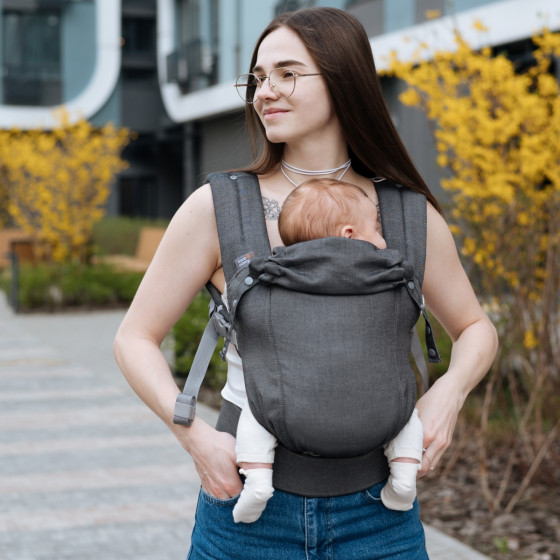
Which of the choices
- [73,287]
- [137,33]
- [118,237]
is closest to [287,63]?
[73,287]

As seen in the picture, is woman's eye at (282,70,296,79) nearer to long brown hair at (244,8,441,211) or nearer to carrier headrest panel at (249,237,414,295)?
long brown hair at (244,8,441,211)

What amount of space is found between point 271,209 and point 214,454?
0.50 metres

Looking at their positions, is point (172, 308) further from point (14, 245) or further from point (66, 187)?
point (14, 245)

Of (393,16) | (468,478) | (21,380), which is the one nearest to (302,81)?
(468,478)

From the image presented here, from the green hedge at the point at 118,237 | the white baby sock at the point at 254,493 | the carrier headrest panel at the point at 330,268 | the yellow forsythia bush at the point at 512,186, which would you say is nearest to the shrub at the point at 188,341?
the yellow forsythia bush at the point at 512,186

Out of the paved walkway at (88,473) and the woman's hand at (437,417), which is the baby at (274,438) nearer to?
the woman's hand at (437,417)

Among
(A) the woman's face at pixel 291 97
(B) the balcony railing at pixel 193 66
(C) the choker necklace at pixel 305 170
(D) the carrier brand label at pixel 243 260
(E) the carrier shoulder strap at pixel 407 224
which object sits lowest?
(D) the carrier brand label at pixel 243 260

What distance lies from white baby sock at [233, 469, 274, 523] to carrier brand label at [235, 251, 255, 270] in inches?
15.1

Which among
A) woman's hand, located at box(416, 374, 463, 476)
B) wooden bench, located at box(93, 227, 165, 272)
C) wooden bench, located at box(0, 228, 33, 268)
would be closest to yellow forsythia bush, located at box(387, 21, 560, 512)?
woman's hand, located at box(416, 374, 463, 476)

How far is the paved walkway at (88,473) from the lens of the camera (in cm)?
480

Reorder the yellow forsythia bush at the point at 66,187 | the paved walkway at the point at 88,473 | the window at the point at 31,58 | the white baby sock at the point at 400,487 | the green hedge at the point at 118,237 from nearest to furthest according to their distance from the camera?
the white baby sock at the point at 400,487 → the paved walkway at the point at 88,473 → the yellow forsythia bush at the point at 66,187 → the green hedge at the point at 118,237 → the window at the point at 31,58

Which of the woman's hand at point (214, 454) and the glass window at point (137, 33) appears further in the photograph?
the glass window at point (137, 33)

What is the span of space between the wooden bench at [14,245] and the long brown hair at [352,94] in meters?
16.8

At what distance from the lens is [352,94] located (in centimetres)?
199
